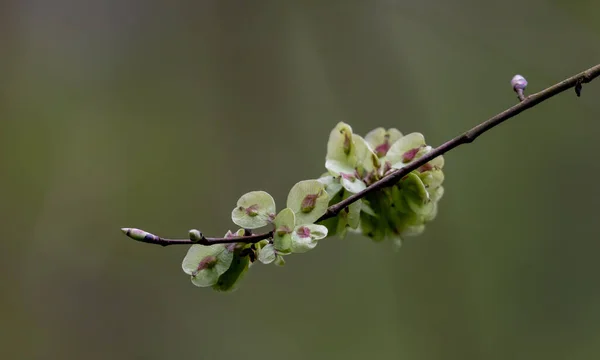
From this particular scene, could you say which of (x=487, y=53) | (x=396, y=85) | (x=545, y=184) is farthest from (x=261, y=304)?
(x=487, y=53)

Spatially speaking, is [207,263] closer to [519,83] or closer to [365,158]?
[365,158]

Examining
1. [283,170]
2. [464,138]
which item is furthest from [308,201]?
[283,170]

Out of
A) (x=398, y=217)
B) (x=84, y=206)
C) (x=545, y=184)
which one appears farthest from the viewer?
(x=545, y=184)

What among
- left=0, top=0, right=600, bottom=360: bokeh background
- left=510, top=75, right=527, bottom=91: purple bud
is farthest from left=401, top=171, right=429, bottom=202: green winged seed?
left=0, top=0, right=600, bottom=360: bokeh background

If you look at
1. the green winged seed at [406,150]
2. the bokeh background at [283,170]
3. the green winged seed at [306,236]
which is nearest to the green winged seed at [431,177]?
the green winged seed at [406,150]

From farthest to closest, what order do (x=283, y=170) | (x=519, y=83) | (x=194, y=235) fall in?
1. (x=283, y=170)
2. (x=519, y=83)
3. (x=194, y=235)

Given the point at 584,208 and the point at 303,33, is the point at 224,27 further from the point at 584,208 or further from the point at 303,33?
the point at 584,208
